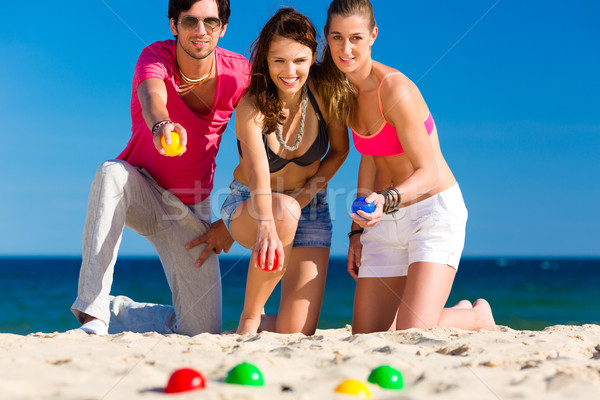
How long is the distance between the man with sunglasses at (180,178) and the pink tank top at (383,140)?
1.17 metres

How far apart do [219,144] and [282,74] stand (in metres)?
1.14

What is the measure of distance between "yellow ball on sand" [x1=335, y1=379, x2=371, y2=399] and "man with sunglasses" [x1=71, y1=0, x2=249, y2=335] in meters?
2.36

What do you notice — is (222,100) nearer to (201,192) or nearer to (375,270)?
(201,192)

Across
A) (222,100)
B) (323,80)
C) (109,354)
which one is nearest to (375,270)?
(323,80)

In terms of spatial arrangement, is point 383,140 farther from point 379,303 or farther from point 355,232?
point 379,303

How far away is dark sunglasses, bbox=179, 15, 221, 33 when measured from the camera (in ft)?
13.8

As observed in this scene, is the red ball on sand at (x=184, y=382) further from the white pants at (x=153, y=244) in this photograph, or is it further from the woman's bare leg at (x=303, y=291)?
the woman's bare leg at (x=303, y=291)

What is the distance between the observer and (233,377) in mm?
2123

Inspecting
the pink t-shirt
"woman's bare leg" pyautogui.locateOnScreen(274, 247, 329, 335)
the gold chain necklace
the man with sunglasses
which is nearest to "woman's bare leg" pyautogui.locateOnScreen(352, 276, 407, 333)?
"woman's bare leg" pyautogui.locateOnScreen(274, 247, 329, 335)

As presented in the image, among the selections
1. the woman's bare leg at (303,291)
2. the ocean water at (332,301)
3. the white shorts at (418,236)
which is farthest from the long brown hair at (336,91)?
the ocean water at (332,301)

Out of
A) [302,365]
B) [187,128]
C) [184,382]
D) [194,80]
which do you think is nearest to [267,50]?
[194,80]

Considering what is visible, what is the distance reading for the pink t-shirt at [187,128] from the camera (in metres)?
4.41

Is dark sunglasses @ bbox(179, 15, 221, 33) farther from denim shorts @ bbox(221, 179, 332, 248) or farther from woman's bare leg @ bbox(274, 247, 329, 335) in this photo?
woman's bare leg @ bbox(274, 247, 329, 335)

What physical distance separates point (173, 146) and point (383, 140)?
1.44m
